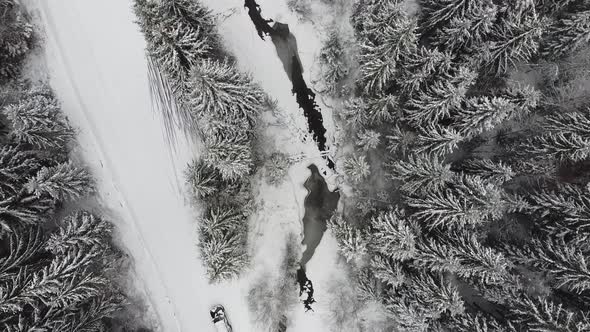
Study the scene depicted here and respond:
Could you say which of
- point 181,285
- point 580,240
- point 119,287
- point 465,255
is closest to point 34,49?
point 119,287

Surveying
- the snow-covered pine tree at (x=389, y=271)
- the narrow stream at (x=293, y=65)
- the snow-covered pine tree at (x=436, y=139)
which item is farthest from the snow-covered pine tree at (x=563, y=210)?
the narrow stream at (x=293, y=65)

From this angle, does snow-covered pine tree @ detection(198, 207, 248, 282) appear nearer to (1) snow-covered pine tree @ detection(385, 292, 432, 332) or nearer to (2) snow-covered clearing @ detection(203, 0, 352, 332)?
(2) snow-covered clearing @ detection(203, 0, 352, 332)

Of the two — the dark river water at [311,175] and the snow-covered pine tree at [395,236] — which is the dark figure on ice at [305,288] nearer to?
the dark river water at [311,175]

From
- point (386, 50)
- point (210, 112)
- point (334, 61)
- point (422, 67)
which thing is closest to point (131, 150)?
point (210, 112)

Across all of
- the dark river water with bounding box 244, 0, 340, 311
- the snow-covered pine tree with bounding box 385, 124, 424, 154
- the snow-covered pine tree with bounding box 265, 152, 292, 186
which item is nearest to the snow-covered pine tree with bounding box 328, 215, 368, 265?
the dark river water with bounding box 244, 0, 340, 311

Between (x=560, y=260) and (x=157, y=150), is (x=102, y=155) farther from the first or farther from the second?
(x=560, y=260)

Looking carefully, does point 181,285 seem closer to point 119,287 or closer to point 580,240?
point 119,287
